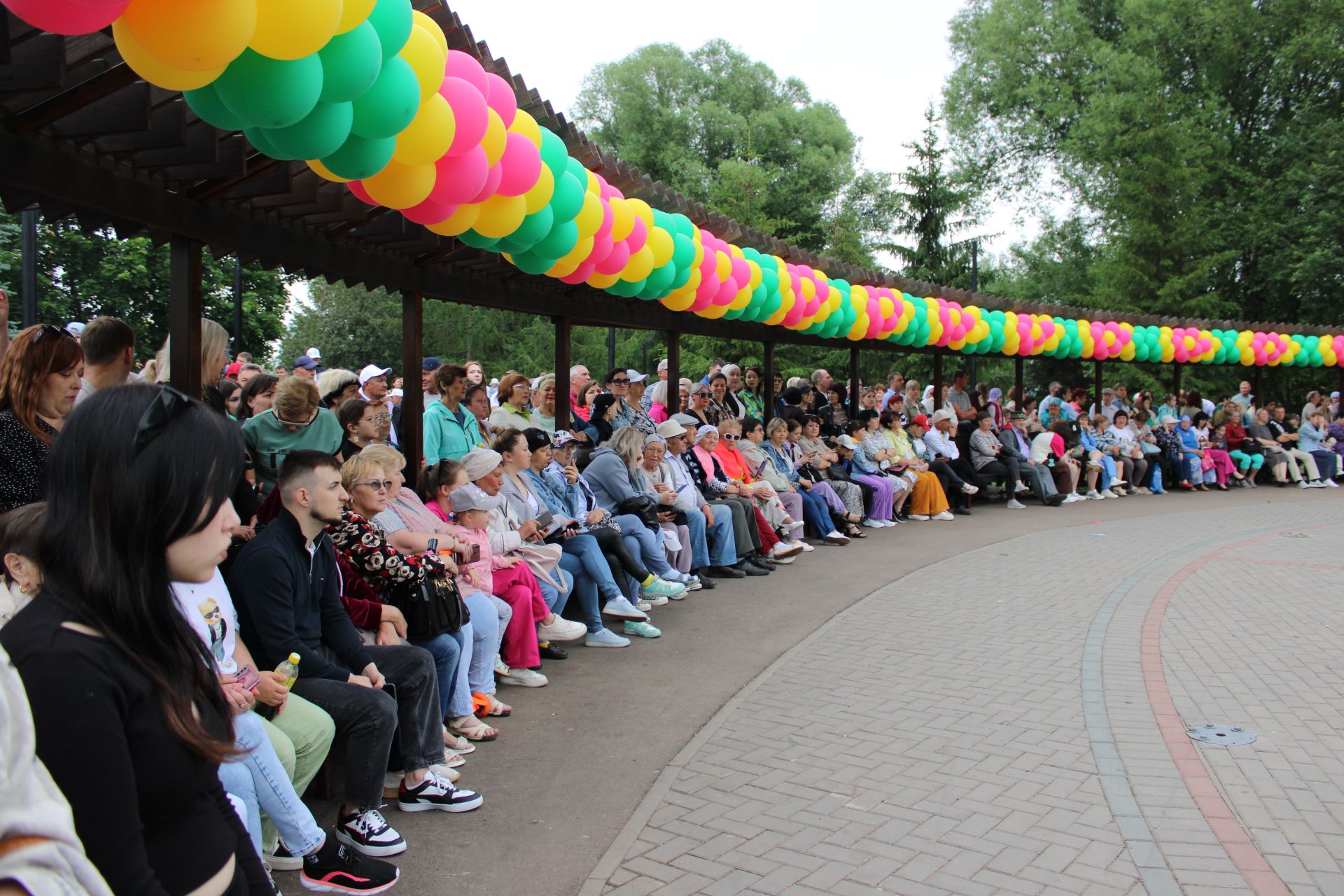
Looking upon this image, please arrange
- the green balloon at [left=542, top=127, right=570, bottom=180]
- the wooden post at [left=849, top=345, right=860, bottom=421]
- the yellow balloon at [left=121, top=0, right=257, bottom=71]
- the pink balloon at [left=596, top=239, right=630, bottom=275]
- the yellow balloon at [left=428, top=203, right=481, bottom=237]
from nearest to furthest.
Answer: the yellow balloon at [left=121, top=0, right=257, bottom=71] < the yellow balloon at [left=428, top=203, right=481, bottom=237] < the green balloon at [left=542, top=127, right=570, bottom=180] < the pink balloon at [left=596, top=239, right=630, bottom=275] < the wooden post at [left=849, top=345, right=860, bottom=421]

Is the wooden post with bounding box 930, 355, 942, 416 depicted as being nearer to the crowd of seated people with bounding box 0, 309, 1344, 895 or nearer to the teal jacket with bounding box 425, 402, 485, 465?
the crowd of seated people with bounding box 0, 309, 1344, 895

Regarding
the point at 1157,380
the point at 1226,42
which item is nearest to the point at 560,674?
the point at 1157,380

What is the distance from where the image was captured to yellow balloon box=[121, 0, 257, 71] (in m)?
2.80

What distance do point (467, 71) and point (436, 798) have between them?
3.31 metres

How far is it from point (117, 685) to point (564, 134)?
5.78 metres

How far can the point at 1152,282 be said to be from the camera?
2772cm

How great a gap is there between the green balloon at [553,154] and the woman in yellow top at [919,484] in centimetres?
899

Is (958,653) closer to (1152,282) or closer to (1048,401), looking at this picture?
(1048,401)

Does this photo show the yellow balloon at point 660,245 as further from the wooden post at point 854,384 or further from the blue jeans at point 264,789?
the wooden post at point 854,384

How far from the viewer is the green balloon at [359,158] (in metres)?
4.03

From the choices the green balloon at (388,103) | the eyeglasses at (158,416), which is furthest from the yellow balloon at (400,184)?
the eyeglasses at (158,416)

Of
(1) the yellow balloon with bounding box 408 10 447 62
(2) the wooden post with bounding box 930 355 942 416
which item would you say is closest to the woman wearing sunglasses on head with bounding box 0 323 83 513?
(1) the yellow balloon with bounding box 408 10 447 62

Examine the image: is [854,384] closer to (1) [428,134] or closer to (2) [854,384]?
(2) [854,384]

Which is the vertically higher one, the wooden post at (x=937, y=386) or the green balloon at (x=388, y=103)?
the green balloon at (x=388, y=103)
